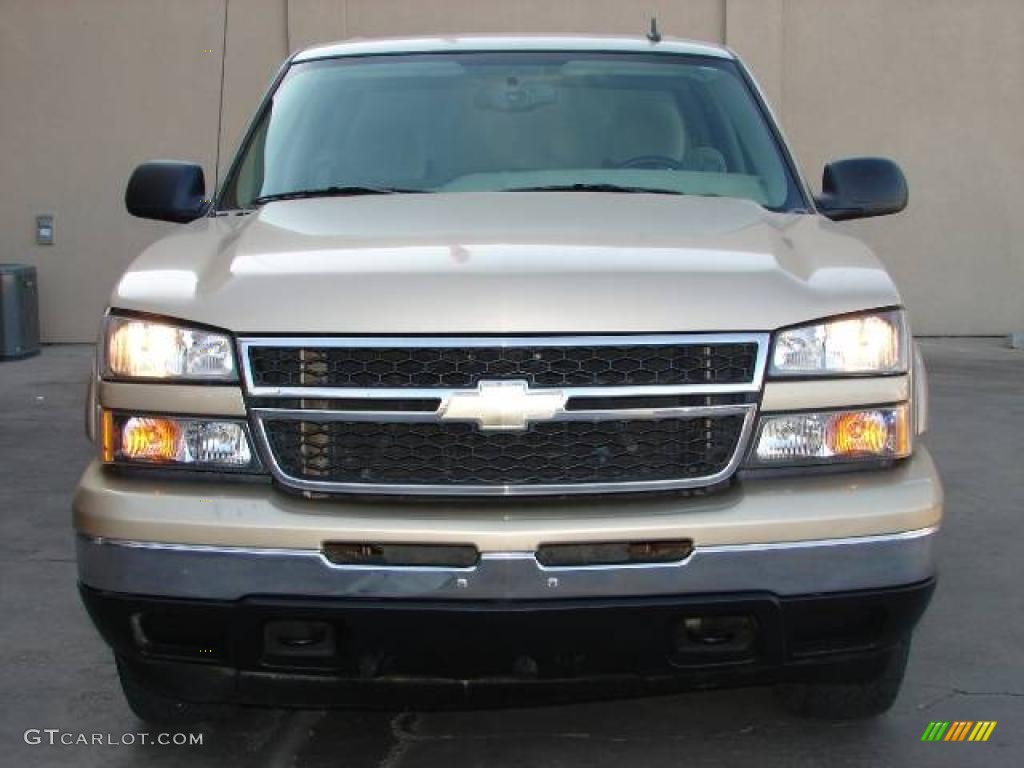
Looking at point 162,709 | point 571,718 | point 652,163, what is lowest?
point 571,718

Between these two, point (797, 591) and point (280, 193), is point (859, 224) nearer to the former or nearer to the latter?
point (280, 193)

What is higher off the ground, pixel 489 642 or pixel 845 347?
pixel 845 347

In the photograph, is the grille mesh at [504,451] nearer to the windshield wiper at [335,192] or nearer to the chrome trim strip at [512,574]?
the chrome trim strip at [512,574]

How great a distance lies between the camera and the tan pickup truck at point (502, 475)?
3.30 m

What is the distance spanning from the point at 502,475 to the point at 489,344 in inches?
11.8

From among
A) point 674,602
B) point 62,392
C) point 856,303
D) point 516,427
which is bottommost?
point 62,392

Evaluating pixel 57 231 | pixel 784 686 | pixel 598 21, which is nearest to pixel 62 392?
pixel 57 231

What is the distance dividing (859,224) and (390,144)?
368 inches

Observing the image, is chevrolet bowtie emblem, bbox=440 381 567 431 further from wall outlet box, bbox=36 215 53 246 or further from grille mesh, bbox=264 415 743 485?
wall outlet box, bbox=36 215 53 246

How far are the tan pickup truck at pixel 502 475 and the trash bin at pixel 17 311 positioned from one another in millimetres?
9546

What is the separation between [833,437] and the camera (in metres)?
3.50

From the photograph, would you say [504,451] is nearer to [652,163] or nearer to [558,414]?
[558,414]

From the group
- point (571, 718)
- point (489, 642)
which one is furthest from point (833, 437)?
point (571, 718)

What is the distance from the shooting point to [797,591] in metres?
3.34
